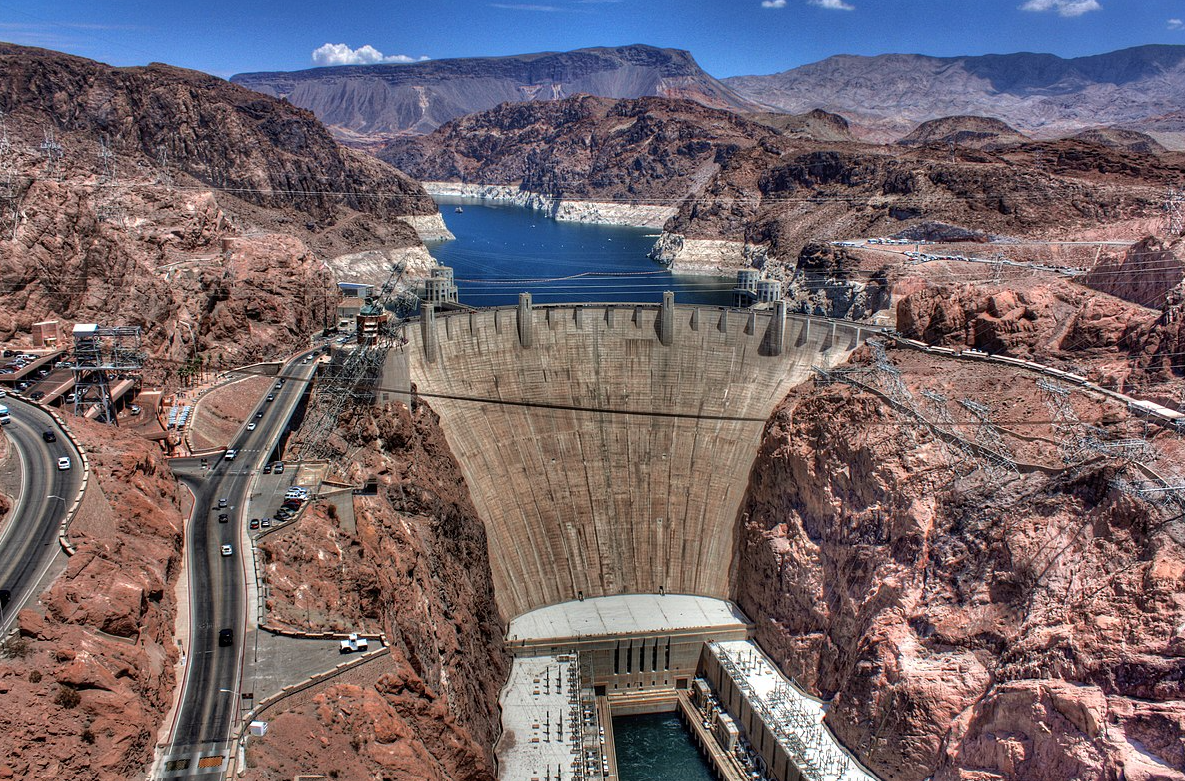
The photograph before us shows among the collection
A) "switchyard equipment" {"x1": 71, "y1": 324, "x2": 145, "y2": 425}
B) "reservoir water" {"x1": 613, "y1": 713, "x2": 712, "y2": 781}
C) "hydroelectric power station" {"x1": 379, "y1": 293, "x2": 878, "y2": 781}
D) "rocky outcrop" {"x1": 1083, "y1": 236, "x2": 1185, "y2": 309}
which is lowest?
"reservoir water" {"x1": 613, "y1": 713, "x2": 712, "y2": 781}

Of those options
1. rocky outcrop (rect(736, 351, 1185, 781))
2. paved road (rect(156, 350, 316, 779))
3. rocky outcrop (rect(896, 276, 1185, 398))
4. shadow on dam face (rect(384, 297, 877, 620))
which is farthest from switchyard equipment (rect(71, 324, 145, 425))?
rocky outcrop (rect(896, 276, 1185, 398))

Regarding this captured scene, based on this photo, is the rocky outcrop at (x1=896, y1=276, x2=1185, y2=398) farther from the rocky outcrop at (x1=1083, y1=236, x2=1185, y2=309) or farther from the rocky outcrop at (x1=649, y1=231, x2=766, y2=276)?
the rocky outcrop at (x1=649, y1=231, x2=766, y2=276)

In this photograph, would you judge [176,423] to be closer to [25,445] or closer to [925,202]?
[25,445]

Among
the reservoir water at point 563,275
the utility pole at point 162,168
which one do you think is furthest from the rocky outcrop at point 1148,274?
the utility pole at point 162,168

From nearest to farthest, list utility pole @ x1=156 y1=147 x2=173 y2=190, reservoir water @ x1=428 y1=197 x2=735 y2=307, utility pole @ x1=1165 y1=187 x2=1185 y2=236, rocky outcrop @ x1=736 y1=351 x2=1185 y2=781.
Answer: rocky outcrop @ x1=736 y1=351 x2=1185 y2=781 < utility pole @ x1=1165 y1=187 x2=1185 y2=236 < utility pole @ x1=156 y1=147 x2=173 y2=190 < reservoir water @ x1=428 y1=197 x2=735 y2=307

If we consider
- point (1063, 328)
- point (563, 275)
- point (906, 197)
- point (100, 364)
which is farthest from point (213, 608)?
point (906, 197)

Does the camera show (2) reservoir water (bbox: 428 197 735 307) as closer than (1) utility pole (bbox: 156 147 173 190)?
No

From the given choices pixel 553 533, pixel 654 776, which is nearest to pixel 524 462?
pixel 553 533
